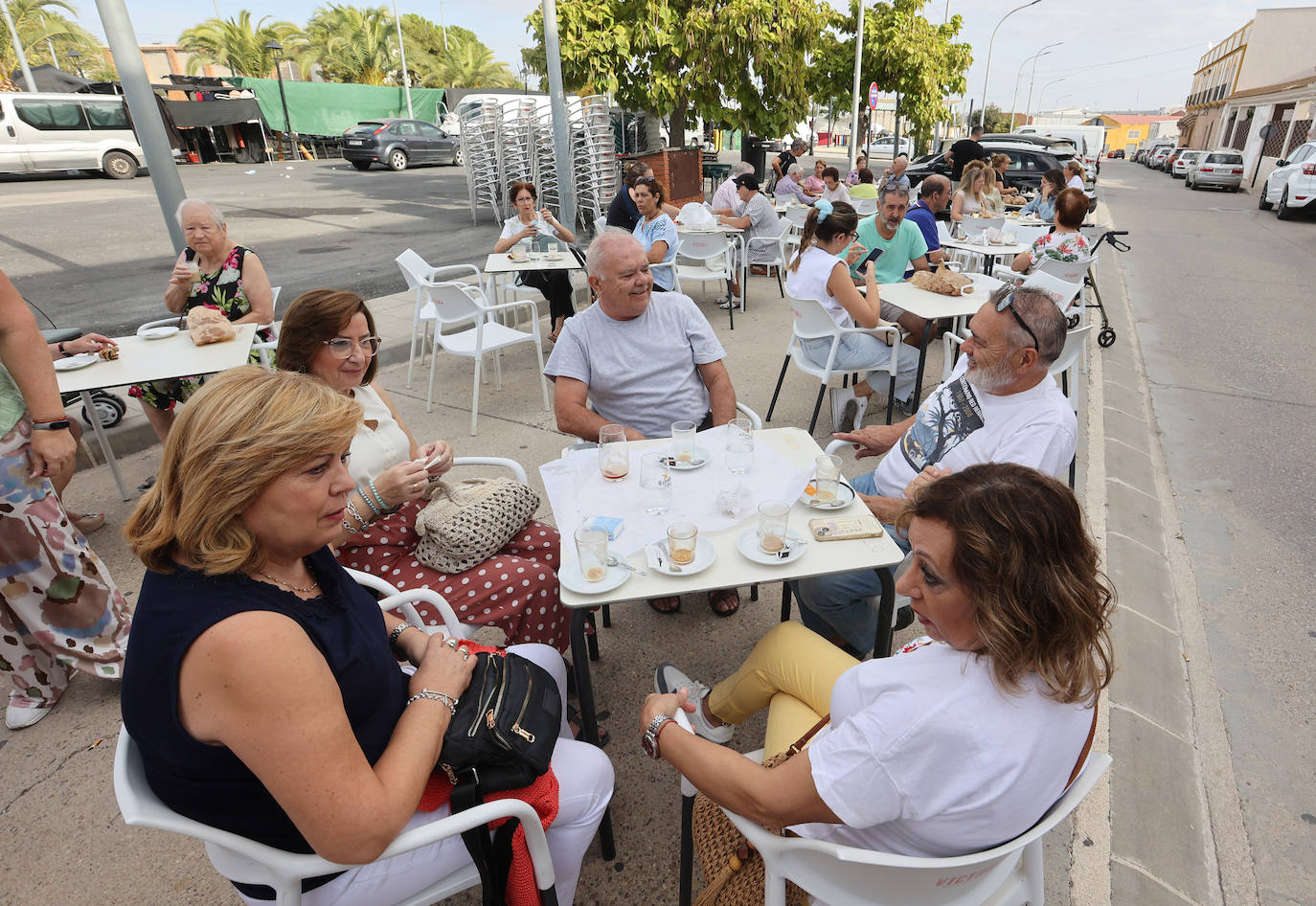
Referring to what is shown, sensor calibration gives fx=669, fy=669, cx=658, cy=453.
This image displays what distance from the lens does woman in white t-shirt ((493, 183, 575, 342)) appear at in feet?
22.0

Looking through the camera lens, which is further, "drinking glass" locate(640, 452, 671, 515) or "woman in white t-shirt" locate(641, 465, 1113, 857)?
"drinking glass" locate(640, 452, 671, 515)

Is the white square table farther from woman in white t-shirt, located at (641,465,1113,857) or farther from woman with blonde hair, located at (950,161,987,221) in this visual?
woman with blonde hair, located at (950,161,987,221)

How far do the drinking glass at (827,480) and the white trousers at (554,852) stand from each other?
3.48 feet

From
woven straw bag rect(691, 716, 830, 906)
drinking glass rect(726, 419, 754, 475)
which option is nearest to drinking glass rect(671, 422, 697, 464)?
drinking glass rect(726, 419, 754, 475)

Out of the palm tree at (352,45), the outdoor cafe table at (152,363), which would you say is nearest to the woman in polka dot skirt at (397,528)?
the outdoor cafe table at (152,363)

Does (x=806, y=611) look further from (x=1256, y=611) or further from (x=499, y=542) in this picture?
(x=1256, y=611)

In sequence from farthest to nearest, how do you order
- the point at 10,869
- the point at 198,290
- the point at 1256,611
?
the point at 198,290, the point at 1256,611, the point at 10,869

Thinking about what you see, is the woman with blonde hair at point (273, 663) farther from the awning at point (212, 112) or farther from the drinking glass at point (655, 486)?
the awning at point (212, 112)

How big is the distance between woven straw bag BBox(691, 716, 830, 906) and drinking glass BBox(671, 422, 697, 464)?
116 cm

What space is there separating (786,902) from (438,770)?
31.3 inches

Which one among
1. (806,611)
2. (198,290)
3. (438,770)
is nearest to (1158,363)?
(806,611)

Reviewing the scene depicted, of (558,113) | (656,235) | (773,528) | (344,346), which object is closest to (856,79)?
(558,113)

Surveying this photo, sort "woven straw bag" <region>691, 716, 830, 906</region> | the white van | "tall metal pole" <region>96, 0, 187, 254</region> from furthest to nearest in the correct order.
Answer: the white van
"tall metal pole" <region>96, 0, 187, 254</region>
"woven straw bag" <region>691, 716, 830, 906</region>

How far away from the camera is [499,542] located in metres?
2.29
